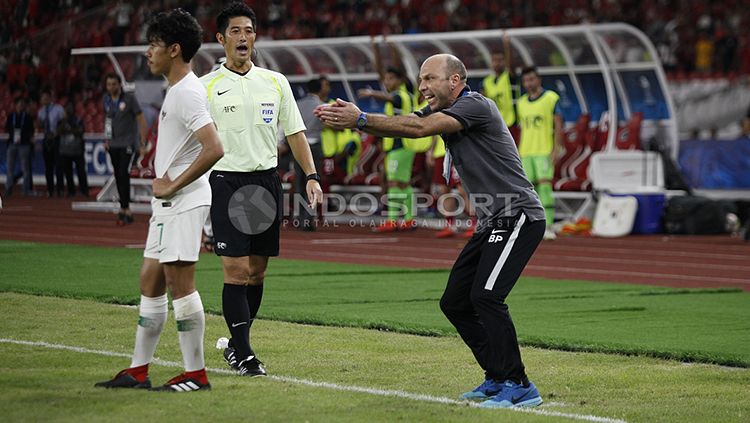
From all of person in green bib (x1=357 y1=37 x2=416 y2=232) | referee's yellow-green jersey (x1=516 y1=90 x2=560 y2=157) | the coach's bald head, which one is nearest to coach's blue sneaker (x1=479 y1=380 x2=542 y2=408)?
the coach's bald head

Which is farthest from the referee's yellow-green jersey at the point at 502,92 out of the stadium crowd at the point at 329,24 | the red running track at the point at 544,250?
the stadium crowd at the point at 329,24

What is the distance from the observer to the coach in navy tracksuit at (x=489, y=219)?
24.9 feet

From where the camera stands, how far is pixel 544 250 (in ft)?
63.5

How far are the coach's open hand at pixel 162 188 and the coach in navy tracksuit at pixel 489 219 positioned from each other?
138cm

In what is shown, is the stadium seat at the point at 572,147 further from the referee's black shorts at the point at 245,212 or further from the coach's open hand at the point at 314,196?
the coach's open hand at the point at 314,196

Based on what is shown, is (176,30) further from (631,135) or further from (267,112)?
(631,135)

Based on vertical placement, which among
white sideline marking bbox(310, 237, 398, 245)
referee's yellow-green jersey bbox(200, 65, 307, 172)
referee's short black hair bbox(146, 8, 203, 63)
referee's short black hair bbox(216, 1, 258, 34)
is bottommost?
white sideline marking bbox(310, 237, 398, 245)

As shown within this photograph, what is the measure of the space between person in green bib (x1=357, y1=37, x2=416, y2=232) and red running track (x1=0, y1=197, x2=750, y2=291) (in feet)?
2.03

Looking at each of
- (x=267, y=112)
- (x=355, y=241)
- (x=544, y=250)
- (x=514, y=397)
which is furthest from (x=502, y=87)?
(x=514, y=397)

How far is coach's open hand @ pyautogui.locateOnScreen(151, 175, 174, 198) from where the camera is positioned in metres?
7.35

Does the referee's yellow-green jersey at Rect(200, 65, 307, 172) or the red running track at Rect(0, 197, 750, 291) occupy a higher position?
the referee's yellow-green jersey at Rect(200, 65, 307, 172)

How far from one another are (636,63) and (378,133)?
1781 centimetres

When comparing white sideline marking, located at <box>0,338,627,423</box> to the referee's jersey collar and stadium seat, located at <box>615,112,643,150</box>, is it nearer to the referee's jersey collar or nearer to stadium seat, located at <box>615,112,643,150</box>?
the referee's jersey collar

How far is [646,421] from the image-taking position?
23.2ft
